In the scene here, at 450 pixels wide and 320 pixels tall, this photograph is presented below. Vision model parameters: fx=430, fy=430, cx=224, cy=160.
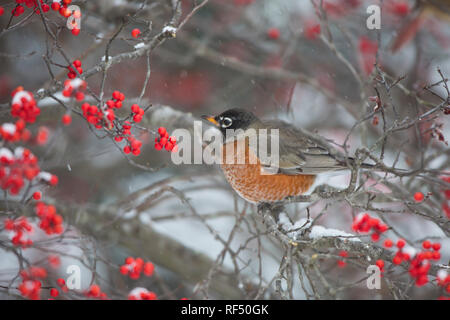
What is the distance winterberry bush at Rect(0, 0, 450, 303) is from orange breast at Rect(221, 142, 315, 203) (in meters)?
0.15

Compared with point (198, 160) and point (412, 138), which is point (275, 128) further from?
point (412, 138)

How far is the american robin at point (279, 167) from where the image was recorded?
11.3ft

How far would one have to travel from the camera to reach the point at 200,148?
13.1ft

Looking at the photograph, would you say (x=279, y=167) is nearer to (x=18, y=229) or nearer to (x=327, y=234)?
(x=327, y=234)

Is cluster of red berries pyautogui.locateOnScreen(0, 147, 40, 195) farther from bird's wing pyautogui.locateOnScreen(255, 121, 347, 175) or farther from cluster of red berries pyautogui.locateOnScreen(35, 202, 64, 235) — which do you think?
bird's wing pyautogui.locateOnScreen(255, 121, 347, 175)

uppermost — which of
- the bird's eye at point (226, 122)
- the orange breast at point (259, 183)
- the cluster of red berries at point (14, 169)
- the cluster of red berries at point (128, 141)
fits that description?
the bird's eye at point (226, 122)

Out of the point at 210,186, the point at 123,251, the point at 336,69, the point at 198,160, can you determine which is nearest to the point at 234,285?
the point at 210,186

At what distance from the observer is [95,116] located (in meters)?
2.06

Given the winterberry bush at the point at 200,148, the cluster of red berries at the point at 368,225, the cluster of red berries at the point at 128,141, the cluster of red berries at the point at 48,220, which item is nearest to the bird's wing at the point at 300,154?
the winterberry bush at the point at 200,148

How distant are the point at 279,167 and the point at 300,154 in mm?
274

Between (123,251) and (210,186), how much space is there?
1.63 metres

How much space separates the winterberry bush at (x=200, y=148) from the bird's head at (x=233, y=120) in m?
0.31

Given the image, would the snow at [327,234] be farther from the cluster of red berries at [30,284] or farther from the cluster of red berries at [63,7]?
the cluster of red berries at [63,7]

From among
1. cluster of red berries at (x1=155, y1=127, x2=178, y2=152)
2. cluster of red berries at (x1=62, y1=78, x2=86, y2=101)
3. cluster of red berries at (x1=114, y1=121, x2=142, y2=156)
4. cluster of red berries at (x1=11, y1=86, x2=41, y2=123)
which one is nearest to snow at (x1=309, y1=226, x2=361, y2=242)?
cluster of red berries at (x1=155, y1=127, x2=178, y2=152)
